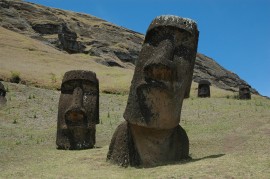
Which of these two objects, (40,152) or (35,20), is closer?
(40,152)

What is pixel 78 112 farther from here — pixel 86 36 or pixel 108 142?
pixel 86 36

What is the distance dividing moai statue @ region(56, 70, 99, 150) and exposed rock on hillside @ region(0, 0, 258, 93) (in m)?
49.9

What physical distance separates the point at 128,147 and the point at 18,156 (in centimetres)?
418

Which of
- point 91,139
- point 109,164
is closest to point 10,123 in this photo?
point 91,139

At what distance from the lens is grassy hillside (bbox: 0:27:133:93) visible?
34.7 m

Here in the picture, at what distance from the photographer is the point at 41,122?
22.5m

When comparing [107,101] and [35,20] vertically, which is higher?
[35,20]

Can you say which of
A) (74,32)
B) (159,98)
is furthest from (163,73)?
(74,32)

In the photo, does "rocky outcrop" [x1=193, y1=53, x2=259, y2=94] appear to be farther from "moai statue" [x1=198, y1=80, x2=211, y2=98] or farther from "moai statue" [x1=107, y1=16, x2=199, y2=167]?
"moai statue" [x1=107, y1=16, x2=199, y2=167]

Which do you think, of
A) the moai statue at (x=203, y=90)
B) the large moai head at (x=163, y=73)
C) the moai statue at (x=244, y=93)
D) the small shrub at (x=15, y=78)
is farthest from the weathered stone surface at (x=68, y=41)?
the large moai head at (x=163, y=73)

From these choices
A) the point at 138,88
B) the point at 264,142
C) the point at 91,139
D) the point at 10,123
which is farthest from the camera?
the point at 10,123

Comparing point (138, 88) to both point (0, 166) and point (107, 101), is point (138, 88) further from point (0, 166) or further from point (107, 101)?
point (107, 101)

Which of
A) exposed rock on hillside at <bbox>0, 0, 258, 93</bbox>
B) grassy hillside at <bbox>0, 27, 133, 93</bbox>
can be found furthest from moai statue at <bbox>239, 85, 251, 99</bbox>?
exposed rock on hillside at <bbox>0, 0, 258, 93</bbox>

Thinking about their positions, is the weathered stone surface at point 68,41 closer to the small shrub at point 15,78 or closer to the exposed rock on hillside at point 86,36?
the exposed rock on hillside at point 86,36
